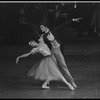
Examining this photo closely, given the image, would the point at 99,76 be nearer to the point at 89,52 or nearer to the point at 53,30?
the point at 89,52

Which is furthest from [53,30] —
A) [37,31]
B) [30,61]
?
[30,61]

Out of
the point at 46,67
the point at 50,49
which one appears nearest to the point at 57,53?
the point at 50,49

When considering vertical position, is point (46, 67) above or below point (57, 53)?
below

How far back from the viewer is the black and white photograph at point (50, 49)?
6.77 metres

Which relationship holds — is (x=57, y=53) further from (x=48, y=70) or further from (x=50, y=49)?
(x=48, y=70)

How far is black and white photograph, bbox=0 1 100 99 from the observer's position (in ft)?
22.2

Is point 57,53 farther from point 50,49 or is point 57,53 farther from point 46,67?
point 46,67

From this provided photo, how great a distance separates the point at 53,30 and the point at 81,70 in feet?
3.20

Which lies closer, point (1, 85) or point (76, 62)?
point (1, 85)

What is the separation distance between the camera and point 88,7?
738cm

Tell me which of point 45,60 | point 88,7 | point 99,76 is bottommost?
point 99,76

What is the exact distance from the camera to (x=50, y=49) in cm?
686

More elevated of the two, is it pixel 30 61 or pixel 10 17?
pixel 10 17

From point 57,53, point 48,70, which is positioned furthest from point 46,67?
point 57,53
